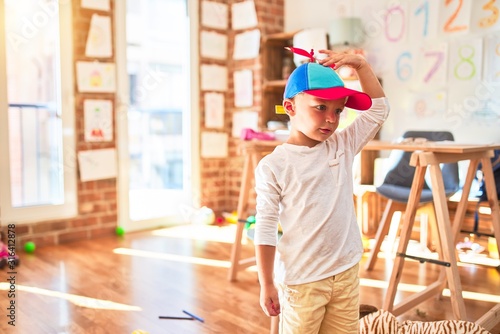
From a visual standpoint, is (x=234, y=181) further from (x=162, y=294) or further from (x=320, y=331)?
(x=320, y=331)

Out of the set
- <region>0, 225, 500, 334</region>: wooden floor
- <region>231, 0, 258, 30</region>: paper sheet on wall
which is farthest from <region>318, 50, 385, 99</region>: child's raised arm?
<region>231, 0, 258, 30</region>: paper sheet on wall

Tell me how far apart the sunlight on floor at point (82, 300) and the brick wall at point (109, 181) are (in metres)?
0.91

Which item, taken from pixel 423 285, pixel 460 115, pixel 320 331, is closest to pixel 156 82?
pixel 460 115

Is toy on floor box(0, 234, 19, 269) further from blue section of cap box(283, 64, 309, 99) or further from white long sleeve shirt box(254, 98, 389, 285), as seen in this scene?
blue section of cap box(283, 64, 309, 99)


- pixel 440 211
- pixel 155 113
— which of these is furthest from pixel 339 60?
pixel 155 113

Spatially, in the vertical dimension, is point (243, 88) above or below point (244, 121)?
above

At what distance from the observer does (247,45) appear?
14.4 feet

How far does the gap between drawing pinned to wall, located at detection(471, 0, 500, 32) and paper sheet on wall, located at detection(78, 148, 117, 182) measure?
2.70 metres

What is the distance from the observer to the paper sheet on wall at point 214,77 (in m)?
4.36

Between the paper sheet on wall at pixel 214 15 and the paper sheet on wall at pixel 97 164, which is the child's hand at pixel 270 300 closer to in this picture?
the paper sheet on wall at pixel 97 164

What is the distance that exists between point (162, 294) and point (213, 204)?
6.72 feet

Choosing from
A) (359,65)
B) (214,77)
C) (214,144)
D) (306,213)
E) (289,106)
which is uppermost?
(214,77)

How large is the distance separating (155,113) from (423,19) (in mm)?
2190

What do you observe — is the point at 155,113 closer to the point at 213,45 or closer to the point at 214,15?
the point at 213,45
